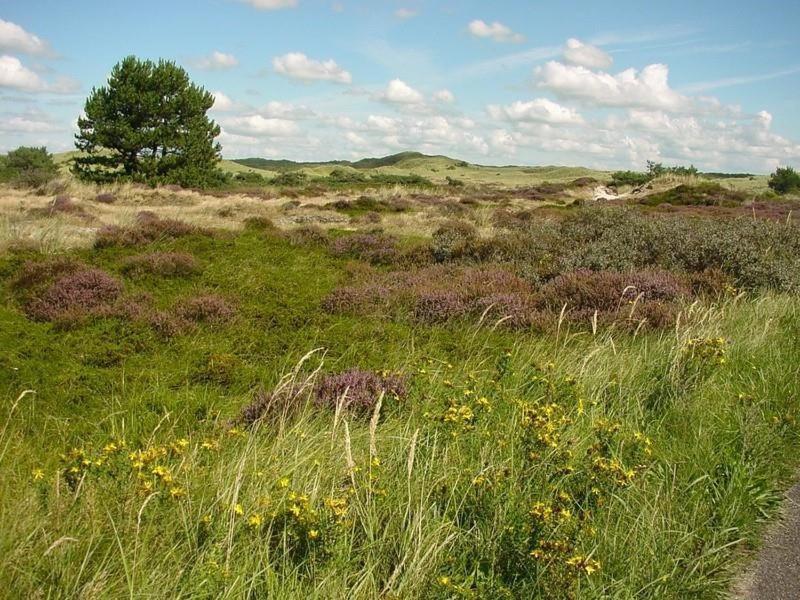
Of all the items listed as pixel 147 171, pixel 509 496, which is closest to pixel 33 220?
pixel 509 496

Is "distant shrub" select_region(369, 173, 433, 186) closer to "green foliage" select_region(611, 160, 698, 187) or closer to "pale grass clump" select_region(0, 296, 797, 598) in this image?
"green foliage" select_region(611, 160, 698, 187)

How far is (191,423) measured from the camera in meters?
5.23

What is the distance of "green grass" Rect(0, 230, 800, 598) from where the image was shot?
2.65 m

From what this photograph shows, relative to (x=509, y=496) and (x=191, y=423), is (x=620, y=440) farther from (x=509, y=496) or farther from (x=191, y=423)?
(x=191, y=423)

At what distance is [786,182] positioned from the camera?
122 feet

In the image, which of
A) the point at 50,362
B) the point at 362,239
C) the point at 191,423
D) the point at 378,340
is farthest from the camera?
the point at 362,239

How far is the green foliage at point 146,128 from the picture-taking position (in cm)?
3444

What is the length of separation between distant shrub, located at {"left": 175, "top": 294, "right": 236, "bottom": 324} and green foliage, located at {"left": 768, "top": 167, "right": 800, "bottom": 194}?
1518 inches

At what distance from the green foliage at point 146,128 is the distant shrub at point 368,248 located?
2470 centimetres

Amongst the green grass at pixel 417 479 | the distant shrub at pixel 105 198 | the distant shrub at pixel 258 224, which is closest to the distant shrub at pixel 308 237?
the distant shrub at pixel 258 224

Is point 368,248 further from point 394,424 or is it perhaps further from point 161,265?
point 394,424

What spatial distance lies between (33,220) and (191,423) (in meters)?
13.8

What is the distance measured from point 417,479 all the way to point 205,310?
5873mm

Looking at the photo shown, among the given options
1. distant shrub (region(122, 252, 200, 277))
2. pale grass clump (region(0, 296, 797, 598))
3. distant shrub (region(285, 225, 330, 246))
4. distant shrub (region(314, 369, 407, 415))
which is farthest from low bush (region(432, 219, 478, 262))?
pale grass clump (region(0, 296, 797, 598))
